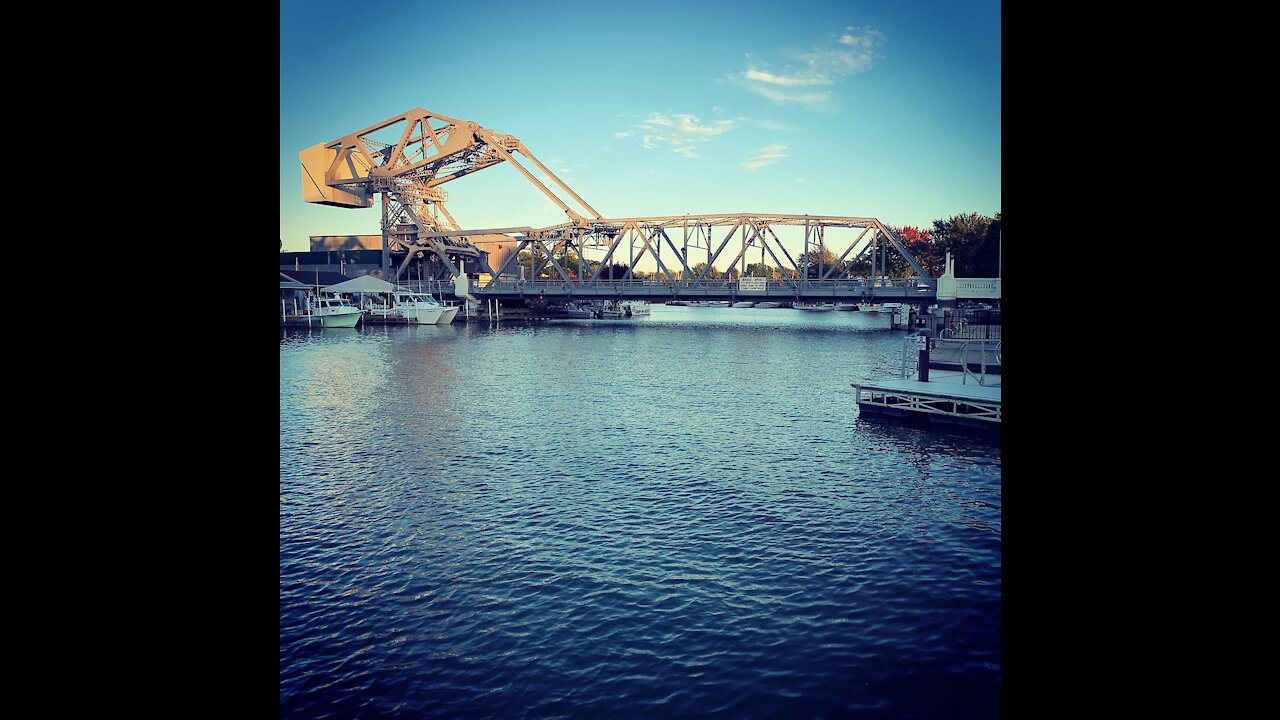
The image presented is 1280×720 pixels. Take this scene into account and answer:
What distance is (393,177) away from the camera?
84750 millimetres

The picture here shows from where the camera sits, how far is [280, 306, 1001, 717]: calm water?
9.50 meters

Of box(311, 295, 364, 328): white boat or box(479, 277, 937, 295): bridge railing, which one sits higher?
box(479, 277, 937, 295): bridge railing

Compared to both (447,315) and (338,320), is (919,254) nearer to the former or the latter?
(447,315)

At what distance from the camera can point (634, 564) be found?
13.1 meters

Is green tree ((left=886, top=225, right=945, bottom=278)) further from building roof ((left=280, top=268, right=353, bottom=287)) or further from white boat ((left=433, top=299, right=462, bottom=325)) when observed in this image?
building roof ((left=280, top=268, right=353, bottom=287))

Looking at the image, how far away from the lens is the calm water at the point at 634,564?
9.50 m

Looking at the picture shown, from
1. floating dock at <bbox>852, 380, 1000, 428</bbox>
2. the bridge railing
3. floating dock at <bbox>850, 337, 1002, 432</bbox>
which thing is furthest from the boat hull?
floating dock at <bbox>852, 380, 1000, 428</bbox>

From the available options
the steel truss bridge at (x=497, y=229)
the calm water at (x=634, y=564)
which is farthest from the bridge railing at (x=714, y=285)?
the calm water at (x=634, y=564)
